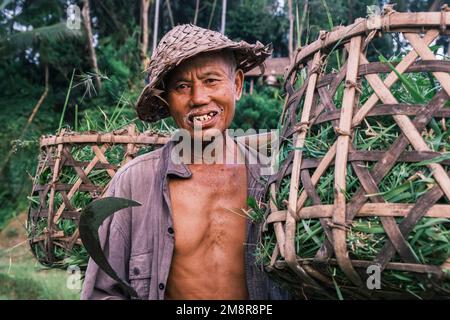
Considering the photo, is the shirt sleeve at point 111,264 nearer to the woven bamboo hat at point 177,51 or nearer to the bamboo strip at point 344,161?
the woven bamboo hat at point 177,51

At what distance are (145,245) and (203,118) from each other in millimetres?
430

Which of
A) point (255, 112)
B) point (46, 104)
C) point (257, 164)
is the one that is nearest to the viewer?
point (257, 164)

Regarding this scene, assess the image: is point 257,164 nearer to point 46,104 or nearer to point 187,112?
point 187,112

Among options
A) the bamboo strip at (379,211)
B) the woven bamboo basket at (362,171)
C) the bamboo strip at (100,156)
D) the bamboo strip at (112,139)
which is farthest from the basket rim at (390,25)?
the bamboo strip at (100,156)

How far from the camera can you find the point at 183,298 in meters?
2.22

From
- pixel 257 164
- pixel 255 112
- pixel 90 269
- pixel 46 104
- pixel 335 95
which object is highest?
pixel 46 104

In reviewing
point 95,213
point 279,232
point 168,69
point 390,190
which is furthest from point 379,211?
point 168,69

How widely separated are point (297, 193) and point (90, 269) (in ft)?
2.77

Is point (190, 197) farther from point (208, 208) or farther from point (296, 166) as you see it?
point (296, 166)

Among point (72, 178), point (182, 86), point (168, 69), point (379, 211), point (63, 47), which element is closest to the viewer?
point (379, 211)

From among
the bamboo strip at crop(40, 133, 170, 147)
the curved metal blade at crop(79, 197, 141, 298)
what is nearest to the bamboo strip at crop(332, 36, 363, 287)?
the curved metal blade at crop(79, 197, 141, 298)

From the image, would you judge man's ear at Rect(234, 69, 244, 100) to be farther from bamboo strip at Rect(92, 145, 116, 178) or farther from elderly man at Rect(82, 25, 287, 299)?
bamboo strip at Rect(92, 145, 116, 178)

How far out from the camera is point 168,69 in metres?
2.03

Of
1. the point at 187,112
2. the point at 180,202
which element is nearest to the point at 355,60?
the point at 187,112
